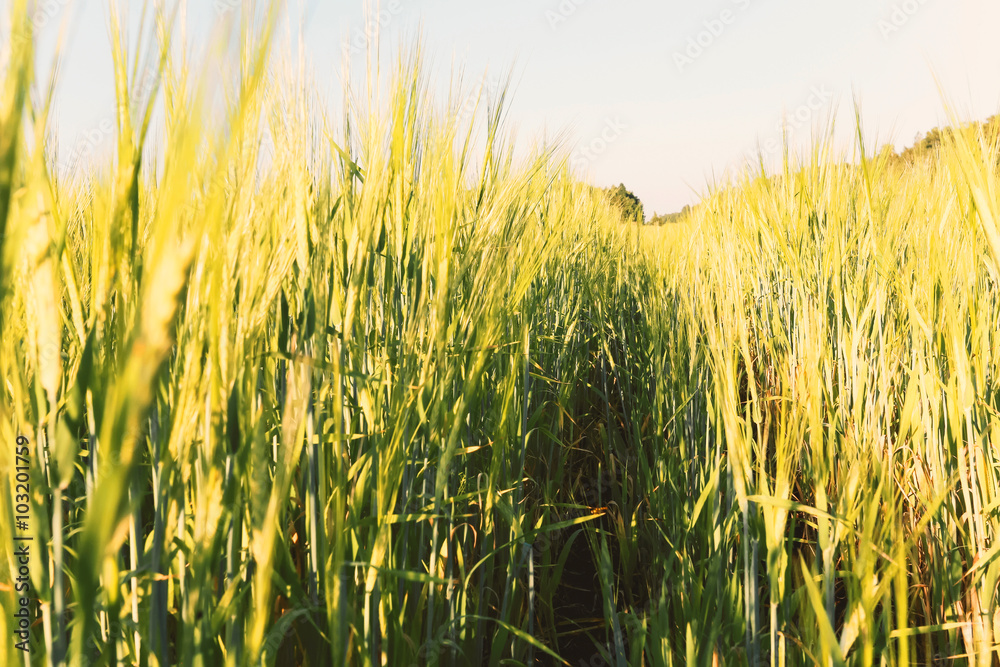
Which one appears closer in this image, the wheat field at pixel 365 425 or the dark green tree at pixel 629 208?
the wheat field at pixel 365 425

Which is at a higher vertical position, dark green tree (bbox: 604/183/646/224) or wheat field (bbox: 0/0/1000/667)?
dark green tree (bbox: 604/183/646/224)

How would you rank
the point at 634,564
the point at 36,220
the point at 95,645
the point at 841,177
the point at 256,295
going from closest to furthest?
the point at 36,220, the point at 256,295, the point at 95,645, the point at 634,564, the point at 841,177

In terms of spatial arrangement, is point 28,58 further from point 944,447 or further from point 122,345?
point 944,447

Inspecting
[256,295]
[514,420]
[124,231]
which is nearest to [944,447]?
[514,420]

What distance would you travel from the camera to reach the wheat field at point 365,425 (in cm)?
39

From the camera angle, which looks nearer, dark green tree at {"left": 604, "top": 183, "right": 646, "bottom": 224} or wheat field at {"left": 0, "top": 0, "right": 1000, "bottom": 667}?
wheat field at {"left": 0, "top": 0, "right": 1000, "bottom": 667}

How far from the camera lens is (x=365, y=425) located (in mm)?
926

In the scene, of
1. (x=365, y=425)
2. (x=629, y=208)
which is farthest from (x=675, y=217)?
(x=365, y=425)

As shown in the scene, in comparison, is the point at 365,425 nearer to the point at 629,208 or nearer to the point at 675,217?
the point at 629,208

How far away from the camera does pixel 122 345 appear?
396 millimetres

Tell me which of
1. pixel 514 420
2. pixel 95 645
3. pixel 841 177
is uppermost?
pixel 841 177

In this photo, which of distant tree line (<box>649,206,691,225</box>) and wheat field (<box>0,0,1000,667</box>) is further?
distant tree line (<box>649,206,691,225</box>)

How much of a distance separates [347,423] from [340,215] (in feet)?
1.05

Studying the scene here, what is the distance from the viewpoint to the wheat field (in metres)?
0.39
